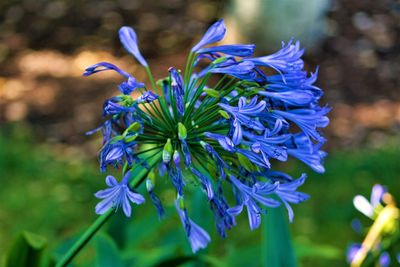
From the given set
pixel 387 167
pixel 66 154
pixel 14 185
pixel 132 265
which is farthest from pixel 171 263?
pixel 66 154

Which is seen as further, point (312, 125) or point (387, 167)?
point (387, 167)

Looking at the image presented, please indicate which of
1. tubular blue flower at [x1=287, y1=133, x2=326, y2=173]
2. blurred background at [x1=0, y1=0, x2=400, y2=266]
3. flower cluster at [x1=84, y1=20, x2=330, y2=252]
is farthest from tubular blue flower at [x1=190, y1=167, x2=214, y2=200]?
blurred background at [x1=0, y1=0, x2=400, y2=266]

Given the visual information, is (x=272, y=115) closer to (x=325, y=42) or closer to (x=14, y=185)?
(x=14, y=185)

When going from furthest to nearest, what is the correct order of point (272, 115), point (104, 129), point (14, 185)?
point (14, 185), point (104, 129), point (272, 115)

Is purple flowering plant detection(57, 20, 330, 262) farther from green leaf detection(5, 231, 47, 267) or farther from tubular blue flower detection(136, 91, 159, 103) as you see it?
green leaf detection(5, 231, 47, 267)

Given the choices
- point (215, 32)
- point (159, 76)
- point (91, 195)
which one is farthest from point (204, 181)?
point (159, 76)

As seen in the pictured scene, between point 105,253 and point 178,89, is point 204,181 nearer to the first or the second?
point 178,89

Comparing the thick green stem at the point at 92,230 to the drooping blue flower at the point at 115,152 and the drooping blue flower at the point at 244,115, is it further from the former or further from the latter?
the drooping blue flower at the point at 244,115
